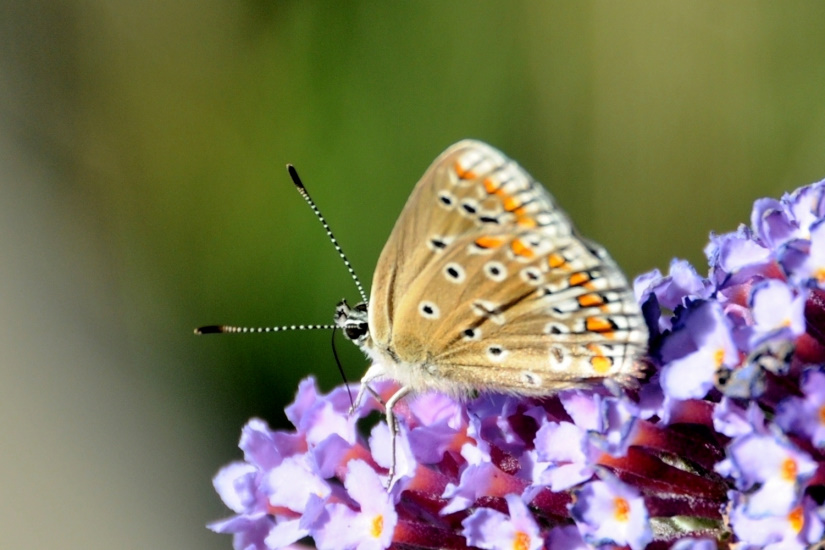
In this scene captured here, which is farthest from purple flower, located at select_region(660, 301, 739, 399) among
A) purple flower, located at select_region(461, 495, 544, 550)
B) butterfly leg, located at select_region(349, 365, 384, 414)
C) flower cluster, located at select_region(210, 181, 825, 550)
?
butterfly leg, located at select_region(349, 365, 384, 414)

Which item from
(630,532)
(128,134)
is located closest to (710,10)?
(128,134)

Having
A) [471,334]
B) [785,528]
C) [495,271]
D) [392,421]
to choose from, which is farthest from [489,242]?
[785,528]

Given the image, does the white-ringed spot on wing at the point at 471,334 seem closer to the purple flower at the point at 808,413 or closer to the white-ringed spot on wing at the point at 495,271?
the white-ringed spot on wing at the point at 495,271

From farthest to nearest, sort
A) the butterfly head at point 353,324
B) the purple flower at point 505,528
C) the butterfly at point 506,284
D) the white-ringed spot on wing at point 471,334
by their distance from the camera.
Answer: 1. the butterfly head at point 353,324
2. the white-ringed spot on wing at point 471,334
3. the butterfly at point 506,284
4. the purple flower at point 505,528

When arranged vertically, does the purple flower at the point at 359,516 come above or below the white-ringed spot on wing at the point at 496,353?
below

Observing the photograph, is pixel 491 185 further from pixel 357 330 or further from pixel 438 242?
pixel 357 330

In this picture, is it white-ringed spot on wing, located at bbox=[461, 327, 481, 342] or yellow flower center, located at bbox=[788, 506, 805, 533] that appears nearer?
yellow flower center, located at bbox=[788, 506, 805, 533]

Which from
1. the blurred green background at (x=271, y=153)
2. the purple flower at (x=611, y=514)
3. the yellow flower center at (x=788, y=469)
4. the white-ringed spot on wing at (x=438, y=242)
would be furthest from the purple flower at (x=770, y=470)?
the blurred green background at (x=271, y=153)

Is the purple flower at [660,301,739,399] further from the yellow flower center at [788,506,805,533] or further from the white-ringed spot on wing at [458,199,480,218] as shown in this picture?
the white-ringed spot on wing at [458,199,480,218]
